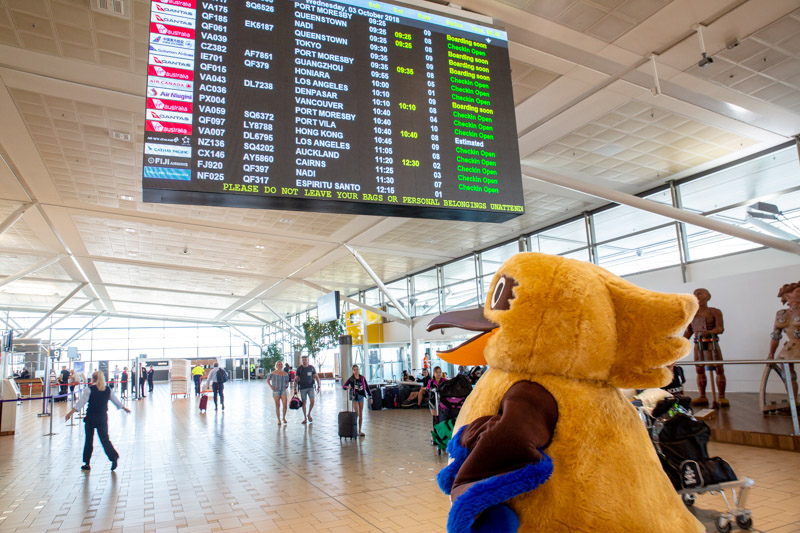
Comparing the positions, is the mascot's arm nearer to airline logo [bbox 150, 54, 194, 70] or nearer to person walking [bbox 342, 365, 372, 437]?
airline logo [bbox 150, 54, 194, 70]

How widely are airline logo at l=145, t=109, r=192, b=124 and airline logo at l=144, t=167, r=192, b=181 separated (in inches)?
16.9

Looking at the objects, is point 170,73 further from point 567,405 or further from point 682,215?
point 682,215

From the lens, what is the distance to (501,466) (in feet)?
4.63

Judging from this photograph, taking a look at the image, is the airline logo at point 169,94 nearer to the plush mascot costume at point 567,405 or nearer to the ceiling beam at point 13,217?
the plush mascot costume at point 567,405

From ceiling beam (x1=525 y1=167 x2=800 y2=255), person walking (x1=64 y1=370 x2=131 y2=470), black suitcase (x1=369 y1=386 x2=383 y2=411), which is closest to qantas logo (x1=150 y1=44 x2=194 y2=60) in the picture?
person walking (x1=64 y1=370 x2=131 y2=470)

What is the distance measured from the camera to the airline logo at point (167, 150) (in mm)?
3721

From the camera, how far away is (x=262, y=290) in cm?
2912

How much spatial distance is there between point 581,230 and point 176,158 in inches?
579

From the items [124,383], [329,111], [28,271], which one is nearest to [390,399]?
[329,111]

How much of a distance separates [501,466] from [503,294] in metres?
0.65

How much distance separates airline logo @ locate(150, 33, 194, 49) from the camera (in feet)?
13.0

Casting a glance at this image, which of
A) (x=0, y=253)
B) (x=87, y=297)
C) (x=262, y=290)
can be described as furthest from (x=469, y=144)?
(x=87, y=297)

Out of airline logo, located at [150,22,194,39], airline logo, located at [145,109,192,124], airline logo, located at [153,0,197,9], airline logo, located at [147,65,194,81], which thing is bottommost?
airline logo, located at [145,109,192,124]

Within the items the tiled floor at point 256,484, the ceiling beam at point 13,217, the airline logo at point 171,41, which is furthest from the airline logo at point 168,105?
the ceiling beam at point 13,217
